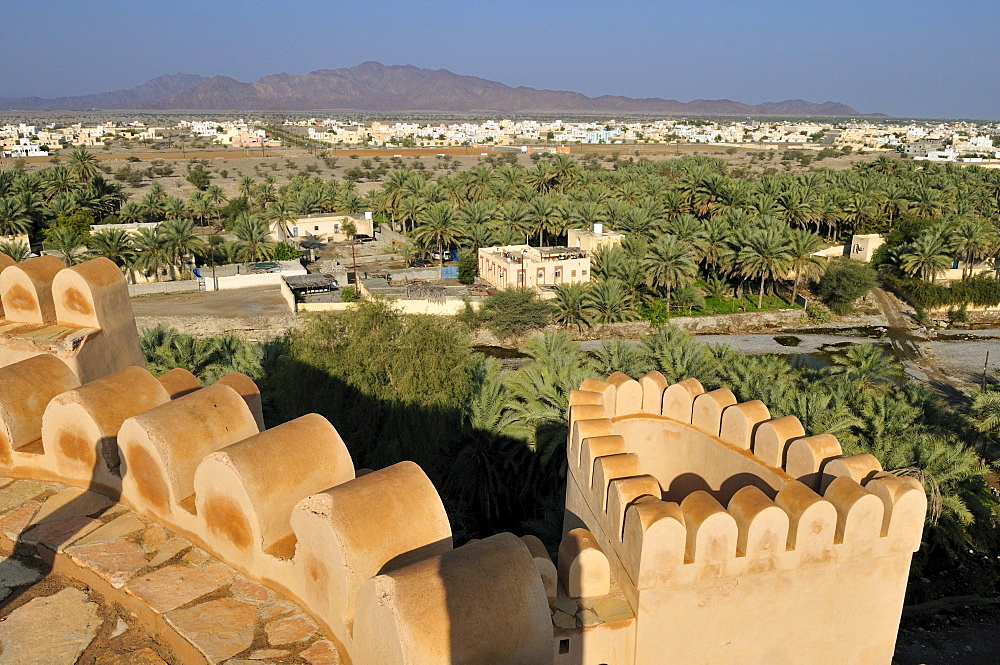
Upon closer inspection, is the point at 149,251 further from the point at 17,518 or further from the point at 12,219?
the point at 17,518

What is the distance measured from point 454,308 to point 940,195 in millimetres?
28285

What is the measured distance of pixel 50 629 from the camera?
2.94 meters

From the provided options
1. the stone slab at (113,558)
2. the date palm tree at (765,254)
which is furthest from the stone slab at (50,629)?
the date palm tree at (765,254)

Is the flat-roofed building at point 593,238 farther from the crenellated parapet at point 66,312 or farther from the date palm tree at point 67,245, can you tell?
the crenellated parapet at point 66,312

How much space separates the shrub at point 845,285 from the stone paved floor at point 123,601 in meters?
32.1

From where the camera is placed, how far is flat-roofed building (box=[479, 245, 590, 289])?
Answer: 3034cm

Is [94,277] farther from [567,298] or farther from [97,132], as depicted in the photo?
[97,132]

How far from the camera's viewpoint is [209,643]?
2.75m

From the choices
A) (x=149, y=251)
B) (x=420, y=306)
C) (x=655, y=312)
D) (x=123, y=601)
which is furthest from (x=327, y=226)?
(x=123, y=601)

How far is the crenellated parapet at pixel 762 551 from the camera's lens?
443 cm

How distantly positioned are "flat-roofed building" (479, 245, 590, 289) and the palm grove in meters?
1.01

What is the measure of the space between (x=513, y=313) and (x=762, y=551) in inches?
918

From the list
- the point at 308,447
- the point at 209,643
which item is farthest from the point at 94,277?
the point at 209,643

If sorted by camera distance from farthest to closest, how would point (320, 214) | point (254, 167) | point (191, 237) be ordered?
point (254, 167) → point (320, 214) → point (191, 237)
